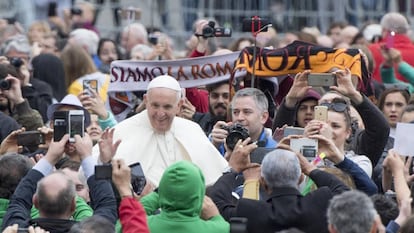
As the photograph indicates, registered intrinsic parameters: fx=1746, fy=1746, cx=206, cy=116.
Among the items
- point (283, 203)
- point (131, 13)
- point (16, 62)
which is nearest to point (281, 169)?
point (283, 203)

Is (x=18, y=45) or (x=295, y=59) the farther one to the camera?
(x=18, y=45)

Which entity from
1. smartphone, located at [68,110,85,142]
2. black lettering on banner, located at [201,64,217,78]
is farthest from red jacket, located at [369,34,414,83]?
smartphone, located at [68,110,85,142]

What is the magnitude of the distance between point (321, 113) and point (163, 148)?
4.05ft

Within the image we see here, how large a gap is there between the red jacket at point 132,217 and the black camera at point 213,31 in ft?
13.1

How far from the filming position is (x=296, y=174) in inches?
422

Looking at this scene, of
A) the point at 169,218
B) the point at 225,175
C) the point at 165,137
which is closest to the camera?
the point at 169,218

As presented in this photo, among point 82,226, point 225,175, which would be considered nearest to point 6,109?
point 225,175

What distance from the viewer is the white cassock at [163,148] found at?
12.4 m

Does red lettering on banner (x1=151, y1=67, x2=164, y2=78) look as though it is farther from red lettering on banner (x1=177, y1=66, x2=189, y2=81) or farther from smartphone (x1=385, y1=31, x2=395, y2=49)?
smartphone (x1=385, y1=31, x2=395, y2=49)

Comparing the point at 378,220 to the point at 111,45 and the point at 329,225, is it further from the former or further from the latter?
the point at 111,45

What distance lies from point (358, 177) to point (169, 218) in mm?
1741

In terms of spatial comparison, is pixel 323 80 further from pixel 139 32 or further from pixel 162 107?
pixel 139 32

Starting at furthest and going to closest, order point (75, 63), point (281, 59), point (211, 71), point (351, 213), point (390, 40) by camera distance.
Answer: point (75, 63), point (390, 40), point (211, 71), point (281, 59), point (351, 213)

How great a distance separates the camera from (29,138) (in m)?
12.8
